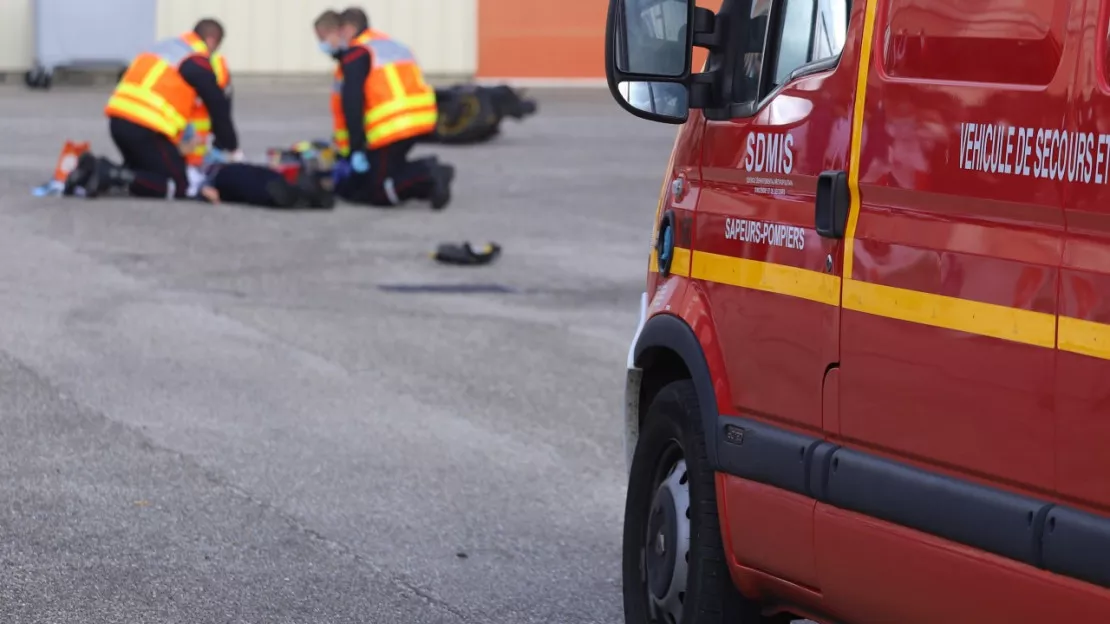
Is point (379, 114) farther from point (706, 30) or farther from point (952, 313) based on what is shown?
point (952, 313)

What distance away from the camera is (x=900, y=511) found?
3941 millimetres

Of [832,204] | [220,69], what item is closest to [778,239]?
[832,204]

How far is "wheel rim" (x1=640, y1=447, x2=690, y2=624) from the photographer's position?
4926mm

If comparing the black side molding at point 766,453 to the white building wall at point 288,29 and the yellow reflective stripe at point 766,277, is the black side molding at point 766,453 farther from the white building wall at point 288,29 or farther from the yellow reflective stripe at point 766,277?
the white building wall at point 288,29

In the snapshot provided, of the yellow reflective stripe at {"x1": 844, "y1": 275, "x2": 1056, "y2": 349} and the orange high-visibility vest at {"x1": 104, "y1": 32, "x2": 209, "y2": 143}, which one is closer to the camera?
the yellow reflective stripe at {"x1": 844, "y1": 275, "x2": 1056, "y2": 349}

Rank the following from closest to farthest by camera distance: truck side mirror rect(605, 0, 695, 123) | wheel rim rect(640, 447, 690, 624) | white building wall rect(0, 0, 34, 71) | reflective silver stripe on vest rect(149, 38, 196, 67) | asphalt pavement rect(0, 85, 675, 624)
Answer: truck side mirror rect(605, 0, 695, 123) → wheel rim rect(640, 447, 690, 624) → asphalt pavement rect(0, 85, 675, 624) → reflective silver stripe on vest rect(149, 38, 196, 67) → white building wall rect(0, 0, 34, 71)

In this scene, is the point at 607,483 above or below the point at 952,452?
below

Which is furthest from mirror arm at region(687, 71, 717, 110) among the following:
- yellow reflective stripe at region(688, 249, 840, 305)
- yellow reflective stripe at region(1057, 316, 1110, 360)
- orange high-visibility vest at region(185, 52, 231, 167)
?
orange high-visibility vest at region(185, 52, 231, 167)

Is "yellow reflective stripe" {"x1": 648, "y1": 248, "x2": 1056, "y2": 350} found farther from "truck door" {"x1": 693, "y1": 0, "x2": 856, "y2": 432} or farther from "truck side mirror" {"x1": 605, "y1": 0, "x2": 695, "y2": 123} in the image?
"truck side mirror" {"x1": 605, "y1": 0, "x2": 695, "y2": 123}

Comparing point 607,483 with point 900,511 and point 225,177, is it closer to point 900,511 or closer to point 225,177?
point 900,511

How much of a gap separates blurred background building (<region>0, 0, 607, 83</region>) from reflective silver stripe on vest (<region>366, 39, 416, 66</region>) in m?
20.1

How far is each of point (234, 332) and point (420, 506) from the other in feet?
13.2

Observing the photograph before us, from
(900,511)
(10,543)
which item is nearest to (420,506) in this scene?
(10,543)

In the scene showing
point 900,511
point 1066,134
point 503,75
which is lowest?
point 503,75
